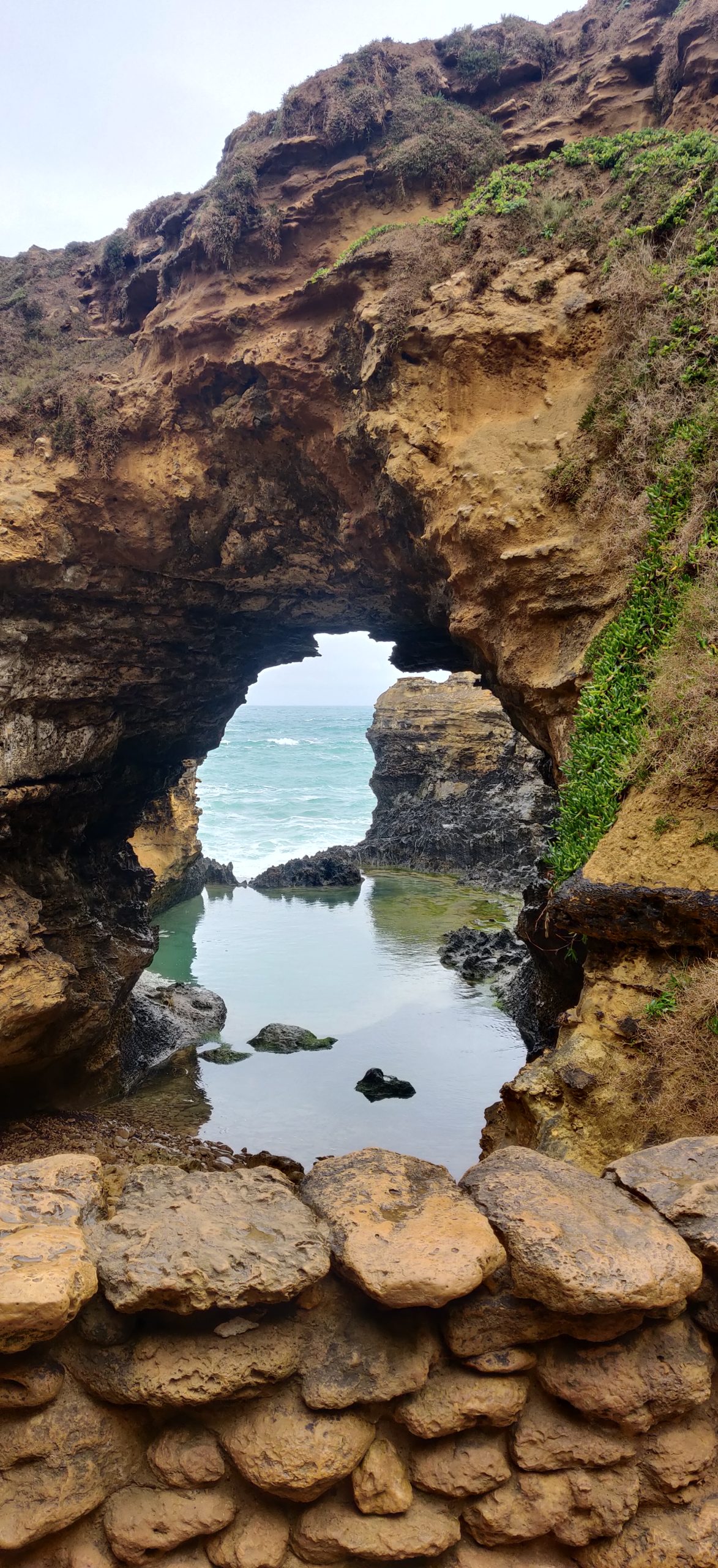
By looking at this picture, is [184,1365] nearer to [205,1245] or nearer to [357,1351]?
[205,1245]

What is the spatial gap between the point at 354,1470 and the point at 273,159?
12.9 metres

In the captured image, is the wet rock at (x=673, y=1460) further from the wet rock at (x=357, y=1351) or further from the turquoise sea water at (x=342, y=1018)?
the turquoise sea water at (x=342, y=1018)

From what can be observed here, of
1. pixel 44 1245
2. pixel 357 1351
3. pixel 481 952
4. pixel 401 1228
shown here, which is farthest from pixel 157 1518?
pixel 481 952

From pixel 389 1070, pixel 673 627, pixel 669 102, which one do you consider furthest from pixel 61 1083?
pixel 669 102

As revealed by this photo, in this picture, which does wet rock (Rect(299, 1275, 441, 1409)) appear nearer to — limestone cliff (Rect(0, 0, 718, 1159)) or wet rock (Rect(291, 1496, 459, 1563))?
wet rock (Rect(291, 1496, 459, 1563))

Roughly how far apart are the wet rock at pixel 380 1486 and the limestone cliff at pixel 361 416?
2620 mm

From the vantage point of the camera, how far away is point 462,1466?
2873mm

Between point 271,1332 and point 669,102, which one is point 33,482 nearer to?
point 669,102

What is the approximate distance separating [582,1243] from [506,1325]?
0.43 metres

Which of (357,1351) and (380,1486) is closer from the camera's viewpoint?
(380,1486)

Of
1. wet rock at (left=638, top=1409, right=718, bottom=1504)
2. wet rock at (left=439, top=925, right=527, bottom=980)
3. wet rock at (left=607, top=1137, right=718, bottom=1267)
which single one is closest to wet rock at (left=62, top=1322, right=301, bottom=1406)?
wet rock at (left=638, top=1409, right=718, bottom=1504)

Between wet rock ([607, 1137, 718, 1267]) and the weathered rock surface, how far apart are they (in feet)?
1.29

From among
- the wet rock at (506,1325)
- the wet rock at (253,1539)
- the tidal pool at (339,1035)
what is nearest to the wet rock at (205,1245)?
the wet rock at (506,1325)

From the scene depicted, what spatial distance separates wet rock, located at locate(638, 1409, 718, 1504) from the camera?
291cm
